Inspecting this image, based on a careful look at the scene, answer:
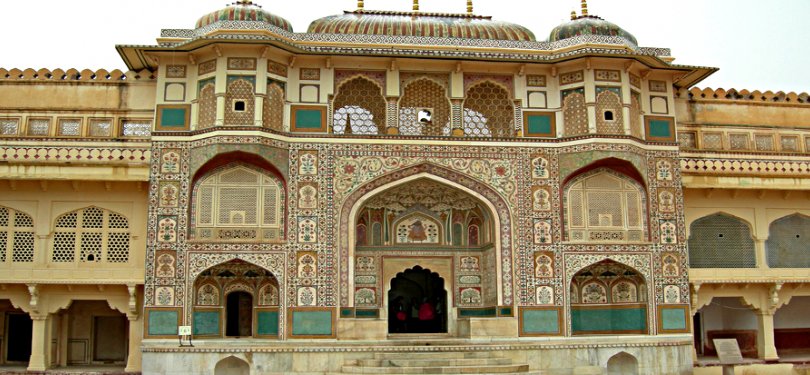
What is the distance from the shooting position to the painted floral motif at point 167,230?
16000mm

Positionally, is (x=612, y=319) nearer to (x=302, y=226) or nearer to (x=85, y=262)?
(x=302, y=226)

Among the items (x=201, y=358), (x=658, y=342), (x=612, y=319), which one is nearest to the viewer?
(x=201, y=358)

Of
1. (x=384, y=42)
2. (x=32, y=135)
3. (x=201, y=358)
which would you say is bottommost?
(x=201, y=358)

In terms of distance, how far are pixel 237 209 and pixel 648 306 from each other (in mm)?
8146

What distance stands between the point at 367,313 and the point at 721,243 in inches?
307

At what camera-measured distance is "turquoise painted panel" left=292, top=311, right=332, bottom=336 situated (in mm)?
15984

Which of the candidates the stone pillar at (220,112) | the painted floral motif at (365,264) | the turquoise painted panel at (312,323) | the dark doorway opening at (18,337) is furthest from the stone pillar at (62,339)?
the painted floral motif at (365,264)

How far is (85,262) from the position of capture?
16812 mm

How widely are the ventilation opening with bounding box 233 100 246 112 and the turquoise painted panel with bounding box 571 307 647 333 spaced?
7671mm

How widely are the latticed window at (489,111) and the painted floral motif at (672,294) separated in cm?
436

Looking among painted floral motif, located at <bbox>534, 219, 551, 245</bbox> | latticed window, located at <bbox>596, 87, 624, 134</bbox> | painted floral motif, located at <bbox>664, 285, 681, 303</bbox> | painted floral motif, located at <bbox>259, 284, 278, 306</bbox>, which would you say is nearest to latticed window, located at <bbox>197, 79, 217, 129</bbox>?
painted floral motif, located at <bbox>259, 284, 278, 306</bbox>

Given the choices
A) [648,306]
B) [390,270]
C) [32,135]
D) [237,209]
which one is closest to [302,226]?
[237,209]

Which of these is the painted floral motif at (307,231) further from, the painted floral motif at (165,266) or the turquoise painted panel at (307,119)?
the painted floral motif at (165,266)

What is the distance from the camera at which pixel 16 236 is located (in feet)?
55.3
